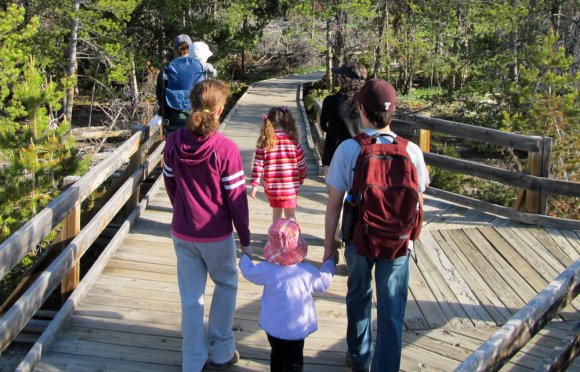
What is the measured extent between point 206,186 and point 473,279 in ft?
9.55

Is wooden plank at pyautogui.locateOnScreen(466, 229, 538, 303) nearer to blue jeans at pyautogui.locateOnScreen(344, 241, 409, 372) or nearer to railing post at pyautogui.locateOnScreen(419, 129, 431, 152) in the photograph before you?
railing post at pyautogui.locateOnScreen(419, 129, 431, 152)

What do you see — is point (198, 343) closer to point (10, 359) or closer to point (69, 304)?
point (69, 304)

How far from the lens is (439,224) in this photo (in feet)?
22.8

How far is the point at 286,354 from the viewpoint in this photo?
347cm

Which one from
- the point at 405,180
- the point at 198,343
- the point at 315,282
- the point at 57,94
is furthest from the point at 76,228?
the point at 57,94

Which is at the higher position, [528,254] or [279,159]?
[279,159]

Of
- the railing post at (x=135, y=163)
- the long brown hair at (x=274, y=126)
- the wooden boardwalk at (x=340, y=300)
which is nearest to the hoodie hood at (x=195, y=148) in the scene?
the wooden boardwalk at (x=340, y=300)

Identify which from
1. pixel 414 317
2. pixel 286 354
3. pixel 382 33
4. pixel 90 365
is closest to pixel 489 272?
pixel 414 317

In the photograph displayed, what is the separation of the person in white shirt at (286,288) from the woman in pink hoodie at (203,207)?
26 centimetres

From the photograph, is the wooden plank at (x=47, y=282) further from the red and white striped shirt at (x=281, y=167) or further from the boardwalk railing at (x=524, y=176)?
the boardwalk railing at (x=524, y=176)

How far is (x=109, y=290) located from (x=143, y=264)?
1.94ft

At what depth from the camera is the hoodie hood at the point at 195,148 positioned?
3.46m

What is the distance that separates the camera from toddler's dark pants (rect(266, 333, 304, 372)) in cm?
345

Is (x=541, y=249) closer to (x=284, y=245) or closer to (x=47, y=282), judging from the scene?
(x=284, y=245)
